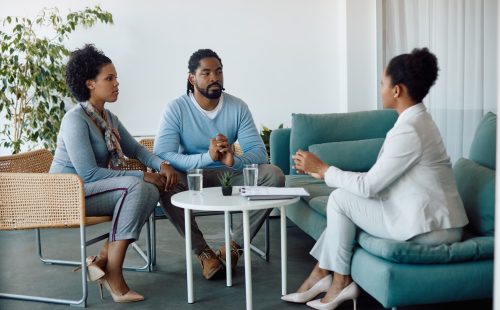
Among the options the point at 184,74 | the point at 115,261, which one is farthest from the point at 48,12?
the point at 115,261

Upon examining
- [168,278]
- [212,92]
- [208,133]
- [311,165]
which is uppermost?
[212,92]

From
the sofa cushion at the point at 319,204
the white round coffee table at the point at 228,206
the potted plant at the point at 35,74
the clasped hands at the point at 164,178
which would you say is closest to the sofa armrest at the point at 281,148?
the sofa cushion at the point at 319,204

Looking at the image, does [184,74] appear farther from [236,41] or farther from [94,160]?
[94,160]

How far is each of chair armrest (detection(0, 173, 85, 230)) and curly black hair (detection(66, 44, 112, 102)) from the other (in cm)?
55

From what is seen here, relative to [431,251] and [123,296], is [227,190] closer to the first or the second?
[123,296]

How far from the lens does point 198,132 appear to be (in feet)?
12.1

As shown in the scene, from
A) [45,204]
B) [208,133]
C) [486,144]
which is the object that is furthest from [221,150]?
[486,144]

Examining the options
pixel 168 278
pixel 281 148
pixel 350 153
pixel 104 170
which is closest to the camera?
pixel 104 170

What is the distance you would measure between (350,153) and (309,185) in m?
0.34

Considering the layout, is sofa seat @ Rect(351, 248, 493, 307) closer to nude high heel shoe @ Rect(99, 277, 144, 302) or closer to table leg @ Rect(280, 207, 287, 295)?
table leg @ Rect(280, 207, 287, 295)

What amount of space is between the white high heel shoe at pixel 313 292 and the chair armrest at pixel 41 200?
103cm

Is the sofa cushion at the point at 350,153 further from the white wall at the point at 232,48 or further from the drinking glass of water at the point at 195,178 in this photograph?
the white wall at the point at 232,48

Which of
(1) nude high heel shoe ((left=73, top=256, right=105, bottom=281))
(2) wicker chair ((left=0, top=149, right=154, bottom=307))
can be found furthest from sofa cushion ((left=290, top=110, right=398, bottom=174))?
(1) nude high heel shoe ((left=73, top=256, right=105, bottom=281))

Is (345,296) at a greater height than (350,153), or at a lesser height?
lesser
